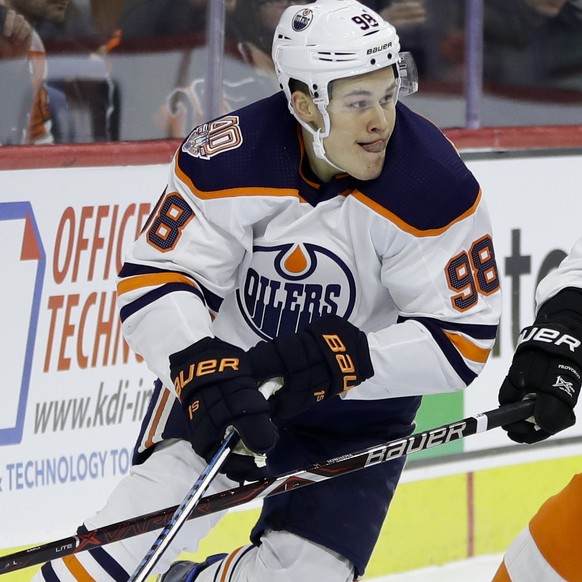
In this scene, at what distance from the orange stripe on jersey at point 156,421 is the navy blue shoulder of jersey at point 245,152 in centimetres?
44

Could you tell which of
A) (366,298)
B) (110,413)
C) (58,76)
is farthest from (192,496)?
(58,76)

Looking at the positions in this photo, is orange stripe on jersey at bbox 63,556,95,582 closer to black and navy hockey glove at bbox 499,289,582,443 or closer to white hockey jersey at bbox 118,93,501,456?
white hockey jersey at bbox 118,93,501,456

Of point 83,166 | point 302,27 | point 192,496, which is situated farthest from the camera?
point 83,166

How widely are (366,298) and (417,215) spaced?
21 centimetres

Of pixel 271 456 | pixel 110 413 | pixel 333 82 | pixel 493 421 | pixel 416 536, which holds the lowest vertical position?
pixel 416 536

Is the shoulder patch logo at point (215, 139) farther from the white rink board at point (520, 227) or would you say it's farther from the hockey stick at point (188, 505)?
the white rink board at point (520, 227)

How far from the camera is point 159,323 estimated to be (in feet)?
8.39

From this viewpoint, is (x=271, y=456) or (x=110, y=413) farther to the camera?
(x=110, y=413)

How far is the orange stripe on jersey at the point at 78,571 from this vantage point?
8.30ft

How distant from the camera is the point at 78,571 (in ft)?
8.32

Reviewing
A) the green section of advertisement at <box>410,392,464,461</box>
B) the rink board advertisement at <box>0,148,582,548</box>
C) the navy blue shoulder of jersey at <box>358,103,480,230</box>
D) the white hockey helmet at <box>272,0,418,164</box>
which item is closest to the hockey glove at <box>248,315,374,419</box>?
the navy blue shoulder of jersey at <box>358,103,480,230</box>

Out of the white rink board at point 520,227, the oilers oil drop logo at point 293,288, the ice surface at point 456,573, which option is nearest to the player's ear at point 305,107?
the oilers oil drop logo at point 293,288

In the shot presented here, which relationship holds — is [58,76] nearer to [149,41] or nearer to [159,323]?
[149,41]

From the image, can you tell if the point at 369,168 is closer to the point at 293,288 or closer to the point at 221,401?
the point at 293,288
